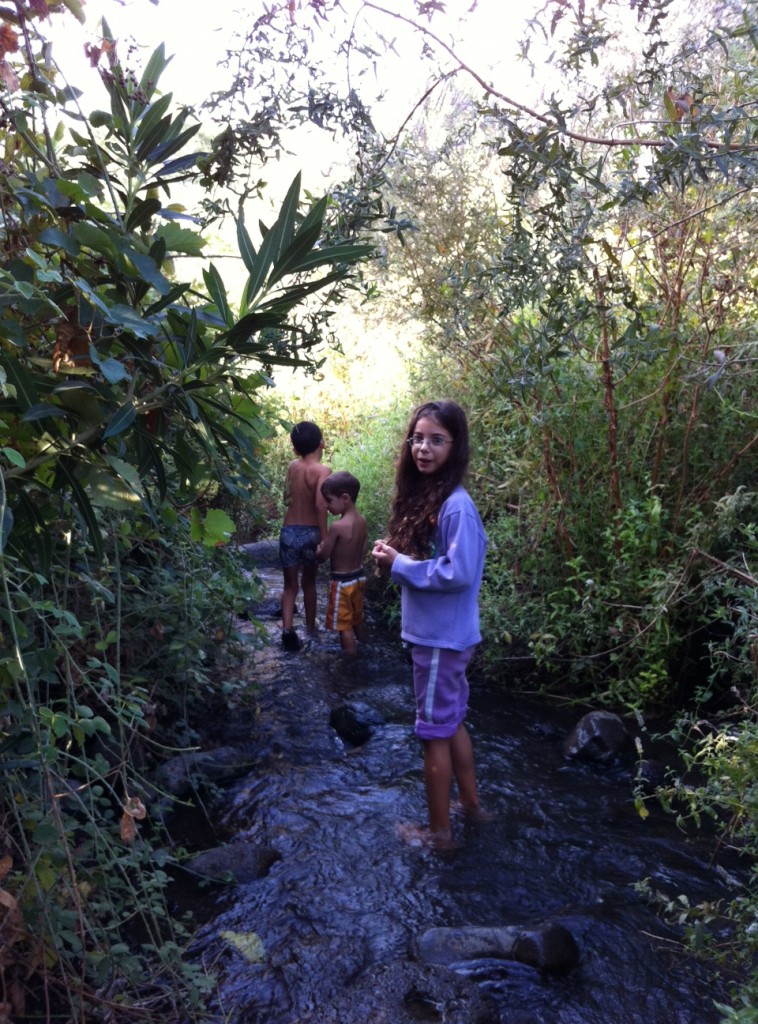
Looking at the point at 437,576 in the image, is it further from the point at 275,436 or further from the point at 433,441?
the point at 275,436

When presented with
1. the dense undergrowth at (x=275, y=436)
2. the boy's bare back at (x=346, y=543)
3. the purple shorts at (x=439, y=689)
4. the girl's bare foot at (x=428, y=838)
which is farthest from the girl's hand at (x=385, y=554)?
the boy's bare back at (x=346, y=543)

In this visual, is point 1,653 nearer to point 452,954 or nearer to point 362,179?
point 452,954

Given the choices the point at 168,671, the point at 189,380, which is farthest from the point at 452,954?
the point at 189,380

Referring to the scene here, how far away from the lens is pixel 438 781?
12.9 ft

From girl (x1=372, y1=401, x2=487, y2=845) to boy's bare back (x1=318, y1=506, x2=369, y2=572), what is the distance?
273 centimetres

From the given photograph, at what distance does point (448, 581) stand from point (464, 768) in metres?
0.95

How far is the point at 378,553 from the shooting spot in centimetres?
368

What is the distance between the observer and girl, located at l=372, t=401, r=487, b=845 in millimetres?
3742

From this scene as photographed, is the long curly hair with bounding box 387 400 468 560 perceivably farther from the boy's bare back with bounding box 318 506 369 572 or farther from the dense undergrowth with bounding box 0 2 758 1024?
the boy's bare back with bounding box 318 506 369 572

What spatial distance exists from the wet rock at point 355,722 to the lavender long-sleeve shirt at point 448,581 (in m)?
1.49

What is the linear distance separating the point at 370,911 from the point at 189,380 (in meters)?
2.44

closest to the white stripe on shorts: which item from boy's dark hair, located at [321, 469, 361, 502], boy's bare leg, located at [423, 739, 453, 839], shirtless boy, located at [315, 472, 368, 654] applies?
boy's bare leg, located at [423, 739, 453, 839]

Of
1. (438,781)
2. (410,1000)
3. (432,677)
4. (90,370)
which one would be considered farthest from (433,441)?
(90,370)

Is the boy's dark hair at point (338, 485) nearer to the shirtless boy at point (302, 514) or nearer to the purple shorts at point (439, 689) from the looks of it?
the shirtless boy at point (302, 514)
